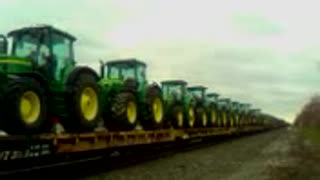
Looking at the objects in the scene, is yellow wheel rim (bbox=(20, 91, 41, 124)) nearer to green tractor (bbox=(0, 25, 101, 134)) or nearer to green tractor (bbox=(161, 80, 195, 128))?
green tractor (bbox=(0, 25, 101, 134))

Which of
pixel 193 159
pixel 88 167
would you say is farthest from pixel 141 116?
pixel 88 167

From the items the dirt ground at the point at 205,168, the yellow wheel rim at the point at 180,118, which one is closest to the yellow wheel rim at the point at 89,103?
the dirt ground at the point at 205,168

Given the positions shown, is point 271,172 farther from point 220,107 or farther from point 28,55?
point 220,107

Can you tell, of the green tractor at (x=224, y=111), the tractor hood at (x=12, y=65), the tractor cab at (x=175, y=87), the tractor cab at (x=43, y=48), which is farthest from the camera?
the green tractor at (x=224, y=111)

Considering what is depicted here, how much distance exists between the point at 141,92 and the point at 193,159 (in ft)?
8.69

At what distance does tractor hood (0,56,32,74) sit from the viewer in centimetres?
1413

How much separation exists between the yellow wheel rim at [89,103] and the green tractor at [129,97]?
1.94 metres

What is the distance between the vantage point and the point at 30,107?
1374 centimetres

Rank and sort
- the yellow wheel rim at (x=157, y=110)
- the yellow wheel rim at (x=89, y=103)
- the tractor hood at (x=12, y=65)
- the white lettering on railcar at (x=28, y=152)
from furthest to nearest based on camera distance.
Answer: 1. the yellow wheel rim at (x=157, y=110)
2. the yellow wheel rim at (x=89, y=103)
3. the tractor hood at (x=12, y=65)
4. the white lettering on railcar at (x=28, y=152)

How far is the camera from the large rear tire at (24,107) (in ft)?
42.6

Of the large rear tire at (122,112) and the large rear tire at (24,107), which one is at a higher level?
the large rear tire at (24,107)

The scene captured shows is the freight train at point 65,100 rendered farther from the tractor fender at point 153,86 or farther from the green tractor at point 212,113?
the green tractor at point 212,113

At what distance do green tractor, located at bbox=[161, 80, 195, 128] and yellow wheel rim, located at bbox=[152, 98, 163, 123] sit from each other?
2722 millimetres

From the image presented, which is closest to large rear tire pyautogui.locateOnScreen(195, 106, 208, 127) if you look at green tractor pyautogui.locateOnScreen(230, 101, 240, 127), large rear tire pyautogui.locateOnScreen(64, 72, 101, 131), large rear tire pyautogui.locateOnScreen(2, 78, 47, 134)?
green tractor pyautogui.locateOnScreen(230, 101, 240, 127)
